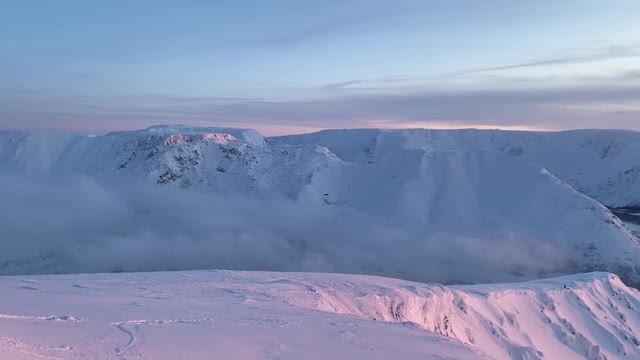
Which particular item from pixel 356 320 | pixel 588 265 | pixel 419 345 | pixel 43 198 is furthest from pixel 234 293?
pixel 43 198

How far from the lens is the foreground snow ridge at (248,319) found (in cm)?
1498

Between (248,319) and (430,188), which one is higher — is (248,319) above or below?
above

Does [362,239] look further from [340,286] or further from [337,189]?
[340,286]

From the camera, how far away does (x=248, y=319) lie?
63.3ft

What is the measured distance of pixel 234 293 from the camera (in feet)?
80.7

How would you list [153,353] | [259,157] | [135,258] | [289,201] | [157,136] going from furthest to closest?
[157,136], [259,157], [289,201], [135,258], [153,353]

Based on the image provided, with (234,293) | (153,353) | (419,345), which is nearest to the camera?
(153,353)

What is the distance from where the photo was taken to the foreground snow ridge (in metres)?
15.0

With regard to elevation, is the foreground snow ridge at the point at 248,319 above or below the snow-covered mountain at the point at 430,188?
above

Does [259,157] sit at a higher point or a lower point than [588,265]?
higher

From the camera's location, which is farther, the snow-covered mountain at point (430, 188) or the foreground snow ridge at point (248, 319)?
the snow-covered mountain at point (430, 188)

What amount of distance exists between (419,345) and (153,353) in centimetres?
783

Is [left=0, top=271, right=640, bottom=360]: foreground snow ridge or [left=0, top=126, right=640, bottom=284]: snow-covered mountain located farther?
[left=0, top=126, right=640, bottom=284]: snow-covered mountain

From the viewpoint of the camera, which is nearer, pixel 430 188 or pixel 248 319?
pixel 248 319
